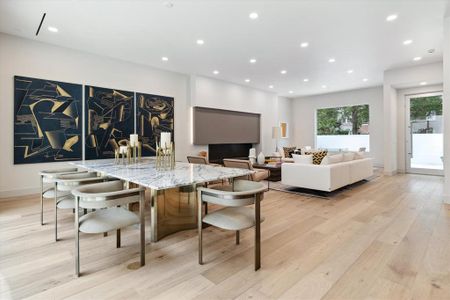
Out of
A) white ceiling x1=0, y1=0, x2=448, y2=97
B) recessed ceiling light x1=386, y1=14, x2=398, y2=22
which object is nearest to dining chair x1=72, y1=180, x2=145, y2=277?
white ceiling x1=0, y1=0, x2=448, y2=97

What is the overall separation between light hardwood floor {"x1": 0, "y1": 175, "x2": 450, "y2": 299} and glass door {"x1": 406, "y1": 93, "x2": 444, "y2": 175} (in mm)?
4546

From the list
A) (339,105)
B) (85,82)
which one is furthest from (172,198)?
(339,105)

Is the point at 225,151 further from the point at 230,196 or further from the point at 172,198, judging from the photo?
the point at 230,196

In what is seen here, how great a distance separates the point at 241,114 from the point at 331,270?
704 centimetres

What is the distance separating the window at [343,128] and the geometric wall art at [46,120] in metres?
9.35

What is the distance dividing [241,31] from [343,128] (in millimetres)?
7540

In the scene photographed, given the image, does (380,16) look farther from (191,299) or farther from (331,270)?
(191,299)

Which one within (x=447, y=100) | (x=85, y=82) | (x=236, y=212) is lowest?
(x=236, y=212)

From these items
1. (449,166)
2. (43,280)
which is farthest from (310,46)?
(43,280)

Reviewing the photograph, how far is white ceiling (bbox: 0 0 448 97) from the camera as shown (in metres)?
3.52

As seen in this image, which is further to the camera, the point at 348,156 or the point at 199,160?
the point at 348,156

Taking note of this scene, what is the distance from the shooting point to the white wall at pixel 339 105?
888 centimetres

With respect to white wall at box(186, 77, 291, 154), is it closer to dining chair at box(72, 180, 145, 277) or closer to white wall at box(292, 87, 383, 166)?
white wall at box(292, 87, 383, 166)

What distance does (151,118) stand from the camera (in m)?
6.39
